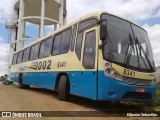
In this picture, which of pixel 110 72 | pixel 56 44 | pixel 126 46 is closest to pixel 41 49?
pixel 56 44

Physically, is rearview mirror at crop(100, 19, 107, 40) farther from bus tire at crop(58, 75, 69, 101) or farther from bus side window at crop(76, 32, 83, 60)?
bus tire at crop(58, 75, 69, 101)

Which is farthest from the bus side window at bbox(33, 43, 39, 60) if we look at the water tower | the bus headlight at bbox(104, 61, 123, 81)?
the water tower

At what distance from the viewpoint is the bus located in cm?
732

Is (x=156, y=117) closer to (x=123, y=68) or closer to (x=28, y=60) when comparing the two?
(x=123, y=68)

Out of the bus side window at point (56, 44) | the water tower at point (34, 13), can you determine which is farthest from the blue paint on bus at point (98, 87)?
the water tower at point (34, 13)

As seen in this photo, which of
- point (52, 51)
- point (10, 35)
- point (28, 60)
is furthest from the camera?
point (10, 35)

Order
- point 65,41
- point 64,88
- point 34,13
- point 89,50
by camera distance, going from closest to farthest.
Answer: point 89,50 < point 64,88 < point 65,41 < point 34,13

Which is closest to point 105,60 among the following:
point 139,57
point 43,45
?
point 139,57

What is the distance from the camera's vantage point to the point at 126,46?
791cm

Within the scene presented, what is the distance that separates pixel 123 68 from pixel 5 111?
363 cm

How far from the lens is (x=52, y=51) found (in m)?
11.6

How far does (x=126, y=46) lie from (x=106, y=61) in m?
1.01

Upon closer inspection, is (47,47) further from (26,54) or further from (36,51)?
(26,54)

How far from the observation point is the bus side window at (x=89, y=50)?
25.8 ft
